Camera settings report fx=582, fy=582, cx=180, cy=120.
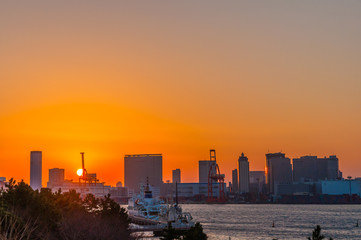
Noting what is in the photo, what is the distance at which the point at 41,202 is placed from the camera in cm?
4941

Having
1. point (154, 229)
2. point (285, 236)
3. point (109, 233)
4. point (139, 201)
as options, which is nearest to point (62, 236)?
point (109, 233)

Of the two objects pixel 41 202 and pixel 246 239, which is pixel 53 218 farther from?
pixel 246 239

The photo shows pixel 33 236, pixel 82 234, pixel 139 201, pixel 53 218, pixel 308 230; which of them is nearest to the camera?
pixel 33 236

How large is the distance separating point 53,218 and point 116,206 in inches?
870

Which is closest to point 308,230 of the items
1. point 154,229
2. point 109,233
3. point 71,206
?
point 154,229

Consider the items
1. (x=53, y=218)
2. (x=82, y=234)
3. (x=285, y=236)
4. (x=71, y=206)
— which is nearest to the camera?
(x=82, y=234)

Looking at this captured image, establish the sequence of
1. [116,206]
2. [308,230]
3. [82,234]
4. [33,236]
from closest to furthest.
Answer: [33,236] → [82,234] → [116,206] → [308,230]

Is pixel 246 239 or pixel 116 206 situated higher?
pixel 116 206

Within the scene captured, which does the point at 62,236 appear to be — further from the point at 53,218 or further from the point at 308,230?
the point at 308,230

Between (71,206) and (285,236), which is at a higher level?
(71,206)

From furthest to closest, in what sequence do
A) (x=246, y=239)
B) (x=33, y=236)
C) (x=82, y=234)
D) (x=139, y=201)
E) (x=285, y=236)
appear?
(x=139, y=201), (x=285, y=236), (x=246, y=239), (x=82, y=234), (x=33, y=236)

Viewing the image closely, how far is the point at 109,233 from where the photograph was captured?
1989 inches

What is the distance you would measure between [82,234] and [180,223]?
51.3 metres

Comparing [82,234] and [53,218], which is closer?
[82,234]
